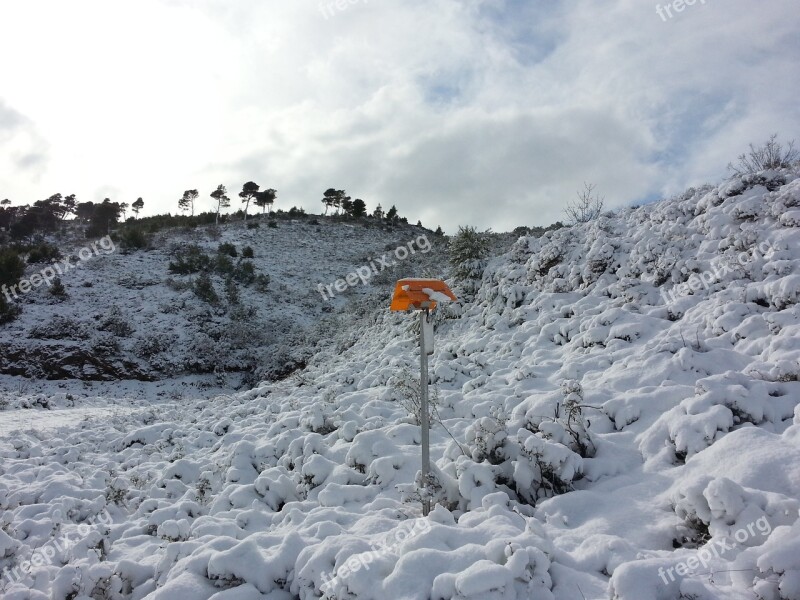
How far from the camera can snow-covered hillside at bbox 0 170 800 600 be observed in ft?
10.0

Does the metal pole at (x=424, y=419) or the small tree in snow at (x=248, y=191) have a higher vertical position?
the small tree in snow at (x=248, y=191)

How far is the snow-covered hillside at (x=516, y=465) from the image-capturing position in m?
3.06

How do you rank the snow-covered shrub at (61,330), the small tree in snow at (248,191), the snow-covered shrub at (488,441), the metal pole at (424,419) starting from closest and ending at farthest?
the metal pole at (424,419) → the snow-covered shrub at (488,441) → the snow-covered shrub at (61,330) → the small tree in snow at (248,191)

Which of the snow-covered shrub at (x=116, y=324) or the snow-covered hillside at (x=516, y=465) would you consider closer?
the snow-covered hillside at (x=516, y=465)

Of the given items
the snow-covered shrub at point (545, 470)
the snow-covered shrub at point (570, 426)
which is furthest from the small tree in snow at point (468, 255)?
the snow-covered shrub at point (545, 470)

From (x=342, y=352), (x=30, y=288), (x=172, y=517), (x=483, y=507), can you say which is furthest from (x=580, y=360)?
(x=30, y=288)

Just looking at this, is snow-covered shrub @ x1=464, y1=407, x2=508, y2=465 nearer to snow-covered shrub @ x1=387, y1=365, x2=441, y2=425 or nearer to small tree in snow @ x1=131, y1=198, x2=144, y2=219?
snow-covered shrub @ x1=387, y1=365, x2=441, y2=425

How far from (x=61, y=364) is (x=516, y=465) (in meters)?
15.8

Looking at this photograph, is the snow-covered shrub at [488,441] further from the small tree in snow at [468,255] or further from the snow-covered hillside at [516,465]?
the small tree in snow at [468,255]

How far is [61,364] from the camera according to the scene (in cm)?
1421

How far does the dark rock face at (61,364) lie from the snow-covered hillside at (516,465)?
5.09 meters

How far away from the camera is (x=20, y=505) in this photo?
5.48 meters

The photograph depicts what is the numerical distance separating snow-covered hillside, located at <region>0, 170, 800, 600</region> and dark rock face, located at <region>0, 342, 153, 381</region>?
16.7ft

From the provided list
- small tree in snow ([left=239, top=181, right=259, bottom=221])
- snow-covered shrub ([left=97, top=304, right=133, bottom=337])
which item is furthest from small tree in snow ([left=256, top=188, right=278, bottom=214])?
snow-covered shrub ([left=97, top=304, right=133, bottom=337])
